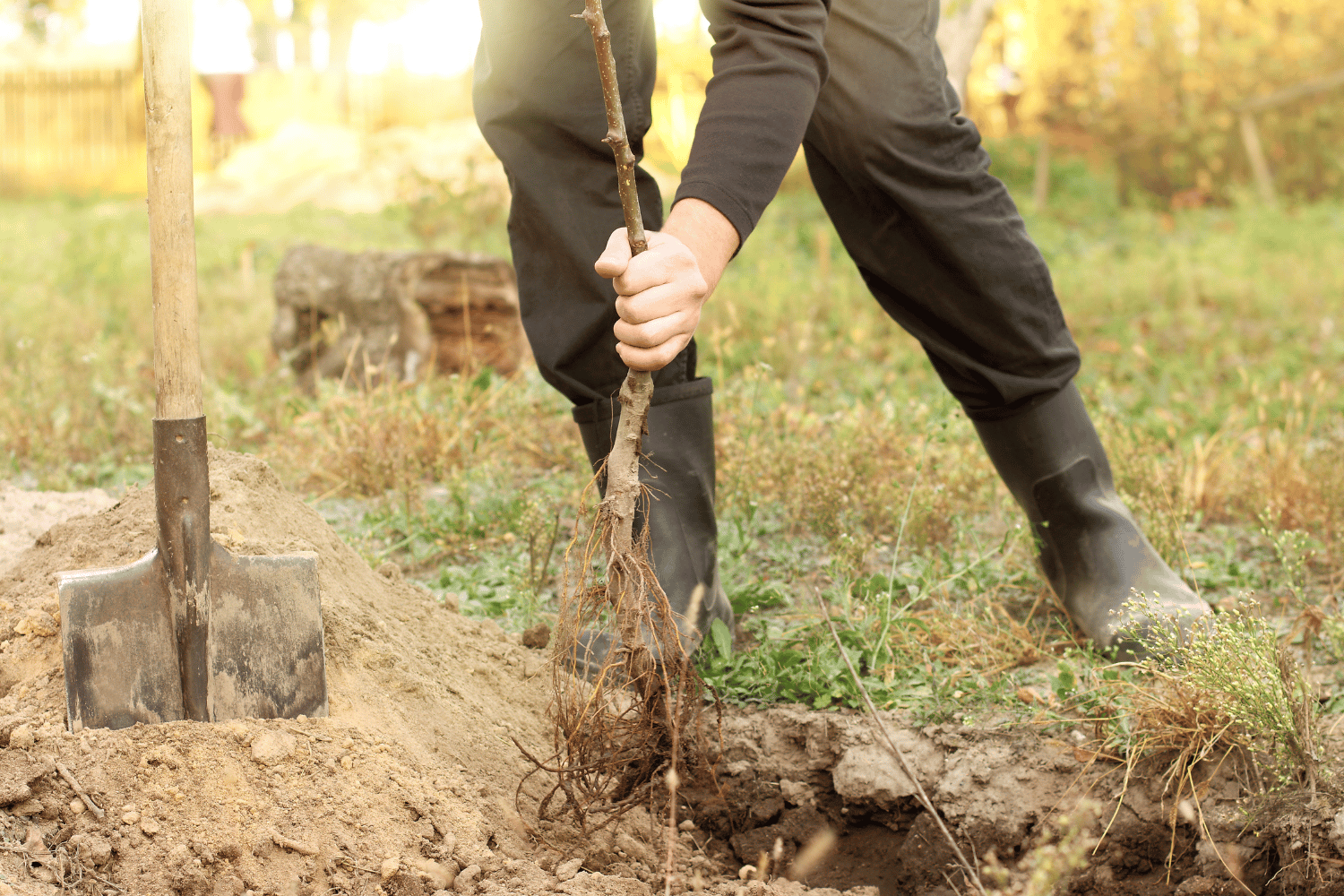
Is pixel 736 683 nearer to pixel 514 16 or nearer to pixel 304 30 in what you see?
pixel 514 16

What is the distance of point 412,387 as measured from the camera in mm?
3846

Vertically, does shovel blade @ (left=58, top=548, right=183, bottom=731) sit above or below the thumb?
below

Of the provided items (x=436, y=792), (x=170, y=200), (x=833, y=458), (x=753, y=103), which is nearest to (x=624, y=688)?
(x=436, y=792)

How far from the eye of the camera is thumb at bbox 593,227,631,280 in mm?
1314

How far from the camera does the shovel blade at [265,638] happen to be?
4.97 ft

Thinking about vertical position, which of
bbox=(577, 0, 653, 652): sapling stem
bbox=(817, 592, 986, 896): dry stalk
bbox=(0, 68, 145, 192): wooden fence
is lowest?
bbox=(817, 592, 986, 896): dry stalk

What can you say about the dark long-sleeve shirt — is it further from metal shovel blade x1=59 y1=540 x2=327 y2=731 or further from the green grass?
metal shovel blade x1=59 y1=540 x2=327 y2=731

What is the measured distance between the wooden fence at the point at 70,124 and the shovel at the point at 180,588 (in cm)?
1383

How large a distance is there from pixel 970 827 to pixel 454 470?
1.65 metres

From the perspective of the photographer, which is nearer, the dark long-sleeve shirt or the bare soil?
the bare soil

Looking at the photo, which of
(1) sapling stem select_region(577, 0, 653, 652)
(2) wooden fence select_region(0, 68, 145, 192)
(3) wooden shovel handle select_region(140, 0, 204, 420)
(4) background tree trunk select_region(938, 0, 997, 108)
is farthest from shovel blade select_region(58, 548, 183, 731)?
(2) wooden fence select_region(0, 68, 145, 192)

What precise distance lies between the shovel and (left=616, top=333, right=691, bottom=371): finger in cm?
62

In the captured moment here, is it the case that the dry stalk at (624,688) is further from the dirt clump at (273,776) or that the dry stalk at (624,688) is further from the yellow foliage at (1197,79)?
the yellow foliage at (1197,79)

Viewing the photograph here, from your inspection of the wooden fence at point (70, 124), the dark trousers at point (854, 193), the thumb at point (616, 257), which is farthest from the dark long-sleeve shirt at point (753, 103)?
the wooden fence at point (70, 124)
